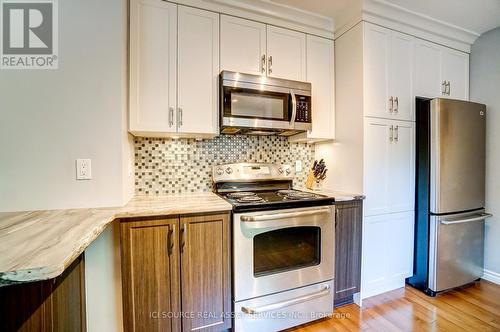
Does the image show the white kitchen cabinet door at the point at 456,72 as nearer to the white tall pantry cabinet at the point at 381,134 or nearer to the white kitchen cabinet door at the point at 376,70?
the white tall pantry cabinet at the point at 381,134

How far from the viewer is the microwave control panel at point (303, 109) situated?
1946mm

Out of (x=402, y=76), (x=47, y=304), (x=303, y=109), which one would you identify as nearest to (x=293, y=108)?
(x=303, y=109)

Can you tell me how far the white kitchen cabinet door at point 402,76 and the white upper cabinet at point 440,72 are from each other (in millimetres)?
100

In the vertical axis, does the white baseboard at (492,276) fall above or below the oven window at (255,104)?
below

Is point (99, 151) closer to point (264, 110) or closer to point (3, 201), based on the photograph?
point (3, 201)

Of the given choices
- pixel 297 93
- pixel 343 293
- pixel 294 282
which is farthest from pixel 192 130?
pixel 343 293

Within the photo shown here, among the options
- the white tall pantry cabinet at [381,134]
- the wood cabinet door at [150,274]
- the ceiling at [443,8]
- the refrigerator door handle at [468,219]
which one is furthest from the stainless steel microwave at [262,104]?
the refrigerator door handle at [468,219]

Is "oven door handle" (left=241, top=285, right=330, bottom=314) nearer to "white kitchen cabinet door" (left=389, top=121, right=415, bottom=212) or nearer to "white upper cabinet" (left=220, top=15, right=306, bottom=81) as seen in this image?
"white kitchen cabinet door" (left=389, top=121, right=415, bottom=212)

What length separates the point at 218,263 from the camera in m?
1.47

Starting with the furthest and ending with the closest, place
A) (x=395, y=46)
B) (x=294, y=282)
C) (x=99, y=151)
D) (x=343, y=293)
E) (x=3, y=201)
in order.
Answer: (x=395, y=46) → (x=343, y=293) → (x=294, y=282) → (x=99, y=151) → (x=3, y=201)

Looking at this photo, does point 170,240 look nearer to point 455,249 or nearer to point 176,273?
point 176,273

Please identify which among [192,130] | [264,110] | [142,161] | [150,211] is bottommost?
[150,211]

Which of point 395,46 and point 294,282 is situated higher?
point 395,46

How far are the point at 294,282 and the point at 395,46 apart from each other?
224 centimetres
